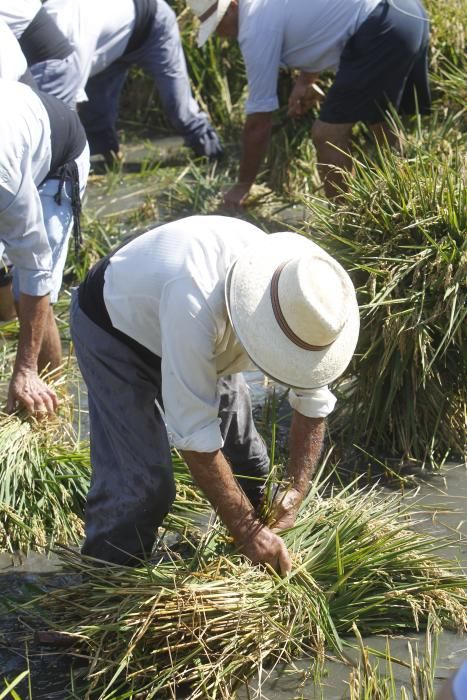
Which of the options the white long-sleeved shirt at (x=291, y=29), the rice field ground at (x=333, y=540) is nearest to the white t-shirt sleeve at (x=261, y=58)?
the white long-sleeved shirt at (x=291, y=29)

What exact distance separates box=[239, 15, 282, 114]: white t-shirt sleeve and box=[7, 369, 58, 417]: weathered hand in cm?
244

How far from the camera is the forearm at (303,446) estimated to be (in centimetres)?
332

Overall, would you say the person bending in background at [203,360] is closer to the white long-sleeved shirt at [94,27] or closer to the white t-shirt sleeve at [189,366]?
the white t-shirt sleeve at [189,366]

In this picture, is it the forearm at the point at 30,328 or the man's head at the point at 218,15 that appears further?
the man's head at the point at 218,15

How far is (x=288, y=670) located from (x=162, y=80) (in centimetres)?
504

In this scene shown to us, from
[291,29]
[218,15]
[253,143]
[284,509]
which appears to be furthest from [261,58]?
[284,509]

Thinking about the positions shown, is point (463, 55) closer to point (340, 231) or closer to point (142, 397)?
point (340, 231)

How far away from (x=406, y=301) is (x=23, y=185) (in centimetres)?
150

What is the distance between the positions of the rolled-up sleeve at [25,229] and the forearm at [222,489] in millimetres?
1412

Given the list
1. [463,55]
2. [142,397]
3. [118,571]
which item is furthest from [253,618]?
[463,55]

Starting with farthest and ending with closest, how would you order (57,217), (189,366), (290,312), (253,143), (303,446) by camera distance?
(253,143), (57,217), (303,446), (189,366), (290,312)

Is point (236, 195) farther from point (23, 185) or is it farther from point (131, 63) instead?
point (23, 185)

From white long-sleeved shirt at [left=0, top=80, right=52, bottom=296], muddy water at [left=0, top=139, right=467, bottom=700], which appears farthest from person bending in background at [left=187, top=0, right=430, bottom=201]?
white long-sleeved shirt at [left=0, top=80, right=52, bottom=296]

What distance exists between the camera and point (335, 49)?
611cm
